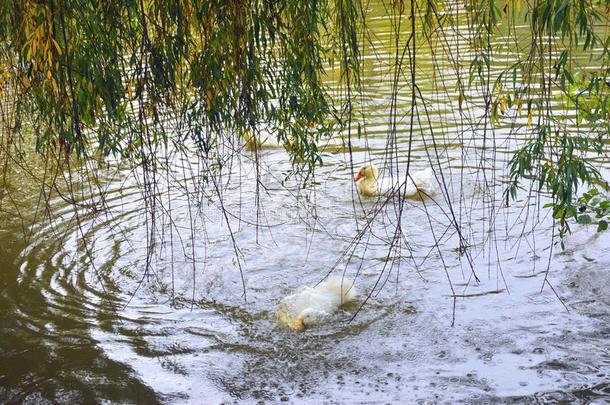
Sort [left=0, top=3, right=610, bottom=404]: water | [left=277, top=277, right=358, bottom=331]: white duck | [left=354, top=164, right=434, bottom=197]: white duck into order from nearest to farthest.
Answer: [left=0, top=3, right=610, bottom=404]: water → [left=277, top=277, right=358, bottom=331]: white duck → [left=354, top=164, right=434, bottom=197]: white duck

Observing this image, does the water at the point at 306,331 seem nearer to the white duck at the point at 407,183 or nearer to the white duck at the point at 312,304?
the white duck at the point at 312,304

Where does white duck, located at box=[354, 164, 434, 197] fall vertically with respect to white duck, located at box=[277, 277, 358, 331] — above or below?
above

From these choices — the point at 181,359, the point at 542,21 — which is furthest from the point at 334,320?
the point at 542,21

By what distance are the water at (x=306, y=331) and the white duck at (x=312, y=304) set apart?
0.22 ft

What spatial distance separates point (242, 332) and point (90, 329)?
989mm

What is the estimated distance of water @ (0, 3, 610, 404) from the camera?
3574 millimetres

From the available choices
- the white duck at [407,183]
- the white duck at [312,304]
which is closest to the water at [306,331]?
the white duck at [312,304]

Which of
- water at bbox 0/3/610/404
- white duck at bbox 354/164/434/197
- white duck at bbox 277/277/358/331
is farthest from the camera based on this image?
white duck at bbox 354/164/434/197

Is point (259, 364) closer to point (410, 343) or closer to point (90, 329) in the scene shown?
point (410, 343)

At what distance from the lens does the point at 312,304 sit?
4.26 metres

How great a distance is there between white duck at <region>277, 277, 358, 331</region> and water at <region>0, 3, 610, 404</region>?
0.07 meters

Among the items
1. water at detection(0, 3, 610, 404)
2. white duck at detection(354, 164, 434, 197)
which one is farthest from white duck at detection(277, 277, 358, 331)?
white duck at detection(354, 164, 434, 197)

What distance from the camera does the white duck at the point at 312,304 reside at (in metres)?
4.20

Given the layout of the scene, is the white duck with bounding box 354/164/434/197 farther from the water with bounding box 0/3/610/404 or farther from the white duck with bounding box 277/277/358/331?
the white duck with bounding box 277/277/358/331
